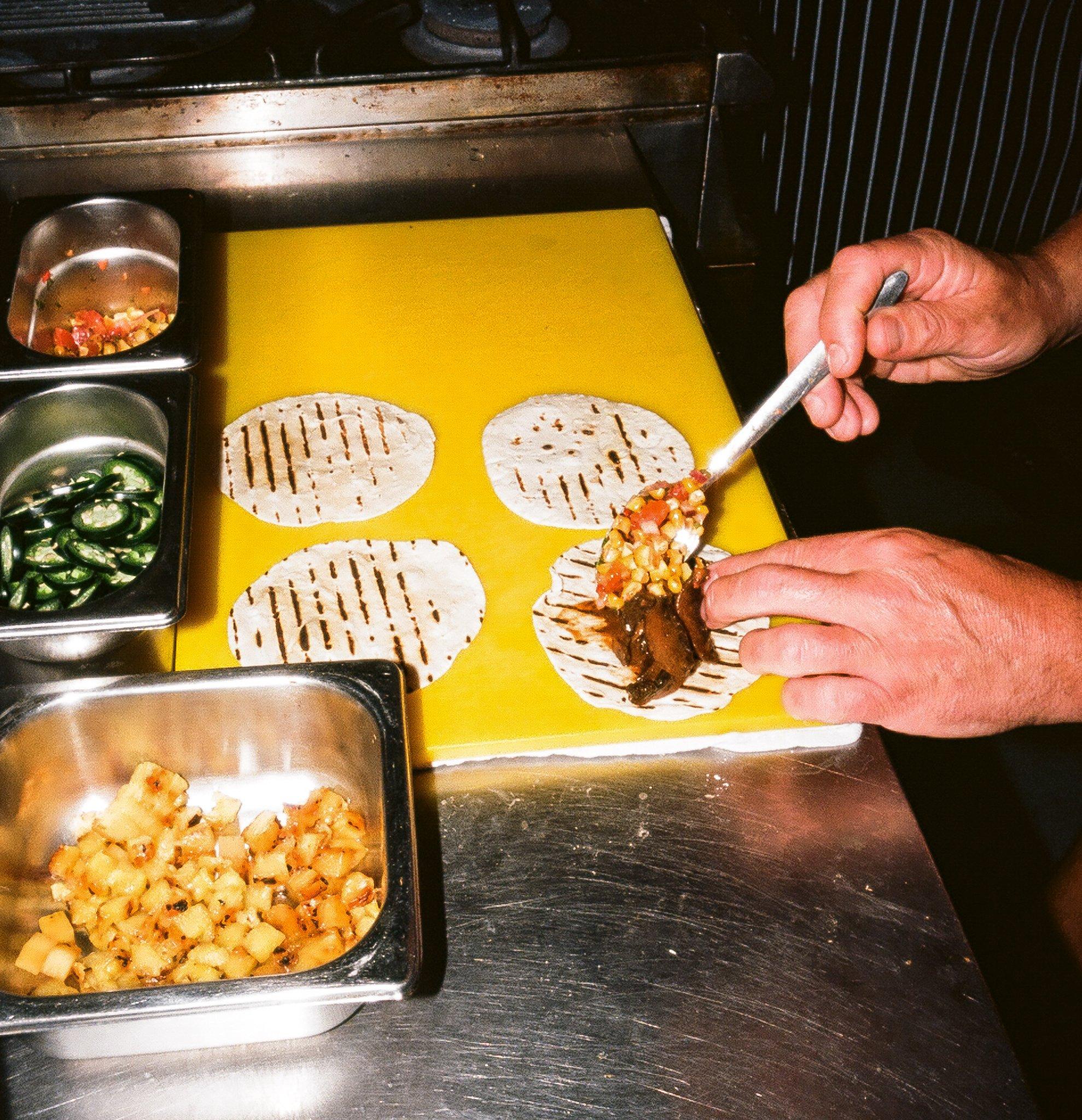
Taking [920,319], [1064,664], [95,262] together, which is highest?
[920,319]

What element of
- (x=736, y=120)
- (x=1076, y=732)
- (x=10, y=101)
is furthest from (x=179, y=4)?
(x=1076, y=732)

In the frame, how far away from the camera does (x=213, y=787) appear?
2.04 meters

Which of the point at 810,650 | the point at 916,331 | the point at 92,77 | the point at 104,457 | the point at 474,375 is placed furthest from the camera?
the point at 92,77

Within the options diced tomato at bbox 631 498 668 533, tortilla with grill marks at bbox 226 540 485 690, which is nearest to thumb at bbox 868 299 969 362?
diced tomato at bbox 631 498 668 533

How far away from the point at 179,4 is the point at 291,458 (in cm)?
261

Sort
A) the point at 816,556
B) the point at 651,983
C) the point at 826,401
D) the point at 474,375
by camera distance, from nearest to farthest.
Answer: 1. the point at 651,983
2. the point at 816,556
3. the point at 826,401
4. the point at 474,375

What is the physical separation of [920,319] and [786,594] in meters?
0.90

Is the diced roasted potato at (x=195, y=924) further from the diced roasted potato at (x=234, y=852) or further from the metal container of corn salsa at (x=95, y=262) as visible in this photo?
the metal container of corn salsa at (x=95, y=262)

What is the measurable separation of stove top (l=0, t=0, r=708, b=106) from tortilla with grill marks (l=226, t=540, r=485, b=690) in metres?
Answer: 2.00

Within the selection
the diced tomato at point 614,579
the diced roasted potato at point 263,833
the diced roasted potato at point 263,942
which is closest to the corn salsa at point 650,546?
the diced tomato at point 614,579

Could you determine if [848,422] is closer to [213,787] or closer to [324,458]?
[324,458]

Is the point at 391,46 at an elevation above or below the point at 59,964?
above

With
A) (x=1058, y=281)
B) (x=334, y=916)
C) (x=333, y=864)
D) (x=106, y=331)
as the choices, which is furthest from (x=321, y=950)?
(x=1058, y=281)

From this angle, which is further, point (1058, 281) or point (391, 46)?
point (391, 46)
